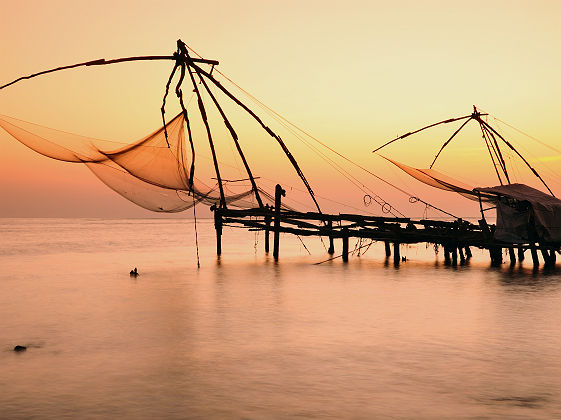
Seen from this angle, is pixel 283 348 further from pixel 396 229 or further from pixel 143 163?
→ pixel 396 229

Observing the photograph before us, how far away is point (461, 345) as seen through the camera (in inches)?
361

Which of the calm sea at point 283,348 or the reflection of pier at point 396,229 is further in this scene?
the reflection of pier at point 396,229

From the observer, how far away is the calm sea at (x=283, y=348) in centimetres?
630

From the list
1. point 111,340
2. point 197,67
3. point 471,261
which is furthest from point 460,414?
point 471,261

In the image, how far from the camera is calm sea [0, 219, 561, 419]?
630cm

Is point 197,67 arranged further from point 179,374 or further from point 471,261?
point 471,261

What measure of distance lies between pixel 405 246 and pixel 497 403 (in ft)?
102

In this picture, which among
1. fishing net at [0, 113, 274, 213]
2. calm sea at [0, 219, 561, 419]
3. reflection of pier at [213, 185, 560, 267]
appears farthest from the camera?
reflection of pier at [213, 185, 560, 267]

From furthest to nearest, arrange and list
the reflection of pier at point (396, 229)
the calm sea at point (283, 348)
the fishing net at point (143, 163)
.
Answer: the reflection of pier at point (396, 229) → the fishing net at point (143, 163) → the calm sea at point (283, 348)

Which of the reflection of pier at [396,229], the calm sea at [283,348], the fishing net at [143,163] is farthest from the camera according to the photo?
the reflection of pier at [396,229]

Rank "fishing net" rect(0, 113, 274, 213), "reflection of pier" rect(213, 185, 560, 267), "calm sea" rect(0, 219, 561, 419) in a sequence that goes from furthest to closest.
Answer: "reflection of pier" rect(213, 185, 560, 267)
"fishing net" rect(0, 113, 274, 213)
"calm sea" rect(0, 219, 561, 419)

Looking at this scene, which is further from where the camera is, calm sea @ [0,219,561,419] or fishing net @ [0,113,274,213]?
fishing net @ [0,113,274,213]

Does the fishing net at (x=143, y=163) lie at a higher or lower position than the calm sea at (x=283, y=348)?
higher

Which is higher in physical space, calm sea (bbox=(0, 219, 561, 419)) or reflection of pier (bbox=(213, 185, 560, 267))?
reflection of pier (bbox=(213, 185, 560, 267))
